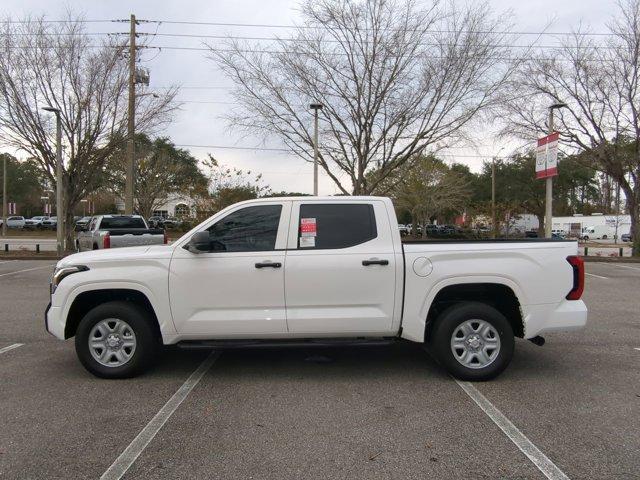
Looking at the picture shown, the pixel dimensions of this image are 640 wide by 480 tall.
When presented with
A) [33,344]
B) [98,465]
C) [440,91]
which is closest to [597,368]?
[98,465]

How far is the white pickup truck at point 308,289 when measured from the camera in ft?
17.3

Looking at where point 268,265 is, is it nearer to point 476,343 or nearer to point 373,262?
point 373,262

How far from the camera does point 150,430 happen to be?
416 cm

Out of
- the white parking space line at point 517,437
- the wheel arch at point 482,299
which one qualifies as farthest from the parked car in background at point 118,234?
the white parking space line at point 517,437

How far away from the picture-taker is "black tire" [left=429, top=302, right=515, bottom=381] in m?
5.32

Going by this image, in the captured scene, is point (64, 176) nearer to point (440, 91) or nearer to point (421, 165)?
point (440, 91)

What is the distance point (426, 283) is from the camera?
17.4ft

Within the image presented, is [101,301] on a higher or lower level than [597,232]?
higher

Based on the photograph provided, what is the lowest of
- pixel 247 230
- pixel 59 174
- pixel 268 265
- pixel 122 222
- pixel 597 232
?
pixel 597 232

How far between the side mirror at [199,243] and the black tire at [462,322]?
2413mm

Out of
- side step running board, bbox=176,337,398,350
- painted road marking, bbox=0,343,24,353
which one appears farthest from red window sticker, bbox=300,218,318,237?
painted road marking, bbox=0,343,24,353

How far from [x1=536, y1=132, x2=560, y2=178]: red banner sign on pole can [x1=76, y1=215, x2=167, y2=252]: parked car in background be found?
41.3ft

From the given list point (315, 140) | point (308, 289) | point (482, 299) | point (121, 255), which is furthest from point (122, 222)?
point (482, 299)

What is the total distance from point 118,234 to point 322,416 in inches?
467
